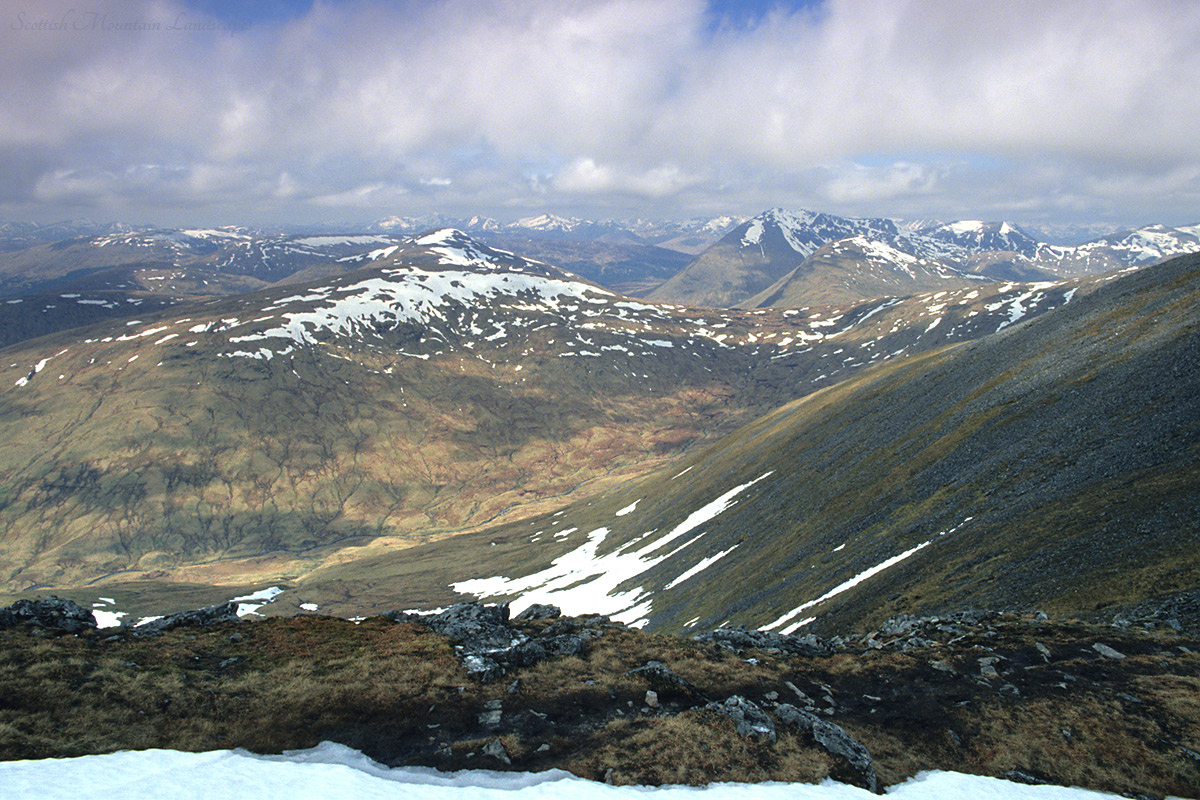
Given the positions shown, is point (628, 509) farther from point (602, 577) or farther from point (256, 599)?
point (256, 599)

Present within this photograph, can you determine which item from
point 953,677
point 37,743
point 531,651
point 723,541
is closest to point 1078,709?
point 953,677

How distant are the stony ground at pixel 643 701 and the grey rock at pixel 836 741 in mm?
63

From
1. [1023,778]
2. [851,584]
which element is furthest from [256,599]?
[1023,778]

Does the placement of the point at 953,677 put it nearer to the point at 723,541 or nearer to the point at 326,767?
the point at 326,767

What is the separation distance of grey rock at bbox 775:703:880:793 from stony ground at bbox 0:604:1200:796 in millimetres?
63

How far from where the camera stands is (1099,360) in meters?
61.1

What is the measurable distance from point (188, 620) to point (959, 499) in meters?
55.0

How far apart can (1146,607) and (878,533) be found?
76.5 ft

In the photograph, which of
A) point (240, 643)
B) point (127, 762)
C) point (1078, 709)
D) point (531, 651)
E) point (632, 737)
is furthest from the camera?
point (240, 643)

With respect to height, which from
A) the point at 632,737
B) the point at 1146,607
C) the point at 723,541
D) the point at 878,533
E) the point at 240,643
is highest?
the point at 240,643

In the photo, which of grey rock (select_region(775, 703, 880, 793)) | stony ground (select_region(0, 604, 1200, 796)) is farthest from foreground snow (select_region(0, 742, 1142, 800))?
grey rock (select_region(775, 703, 880, 793))

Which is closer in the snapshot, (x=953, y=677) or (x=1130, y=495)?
(x=953, y=677)

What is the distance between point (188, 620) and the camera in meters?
30.7

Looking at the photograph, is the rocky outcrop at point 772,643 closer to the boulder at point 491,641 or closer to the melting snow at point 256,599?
the boulder at point 491,641
